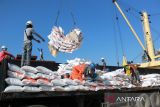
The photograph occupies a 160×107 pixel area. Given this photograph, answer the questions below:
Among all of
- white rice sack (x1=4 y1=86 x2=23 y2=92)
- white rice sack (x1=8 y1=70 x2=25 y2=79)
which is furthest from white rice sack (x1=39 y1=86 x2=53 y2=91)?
white rice sack (x1=4 y1=86 x2=23 y2=92)

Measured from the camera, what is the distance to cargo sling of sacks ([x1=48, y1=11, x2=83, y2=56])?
1221cm

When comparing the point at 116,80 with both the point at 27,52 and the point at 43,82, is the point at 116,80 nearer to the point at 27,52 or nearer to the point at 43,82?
the point at 27,52

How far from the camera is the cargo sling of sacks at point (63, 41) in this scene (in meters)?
12.2

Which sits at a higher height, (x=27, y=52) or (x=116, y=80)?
(x=27, y=52)

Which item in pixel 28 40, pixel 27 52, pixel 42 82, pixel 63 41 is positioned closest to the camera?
pixel 42 82

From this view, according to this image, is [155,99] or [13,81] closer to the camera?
[13,81]

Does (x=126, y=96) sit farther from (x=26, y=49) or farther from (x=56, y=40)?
(x=56, y=40)

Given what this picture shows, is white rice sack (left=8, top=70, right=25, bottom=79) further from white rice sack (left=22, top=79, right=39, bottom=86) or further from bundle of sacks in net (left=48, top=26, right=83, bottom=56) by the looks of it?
bundle of sacks in net (left=48, top=26, right=83, bottom=56)

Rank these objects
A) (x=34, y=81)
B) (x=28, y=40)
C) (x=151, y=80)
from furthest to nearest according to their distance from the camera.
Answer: (x=151, y=80) < (x=28, y=40) < (x=34, y=81)

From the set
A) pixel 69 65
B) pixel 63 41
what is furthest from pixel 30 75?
pixel 63 41

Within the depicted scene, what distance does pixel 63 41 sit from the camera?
12.4 meters

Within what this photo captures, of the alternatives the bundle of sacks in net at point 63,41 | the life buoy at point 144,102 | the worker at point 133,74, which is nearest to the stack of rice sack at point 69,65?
the bundle of sacks in net at point 63,41

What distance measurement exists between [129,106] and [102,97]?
27.5 inches

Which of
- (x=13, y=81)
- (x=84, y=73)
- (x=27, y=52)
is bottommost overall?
(x=13, y=81)
